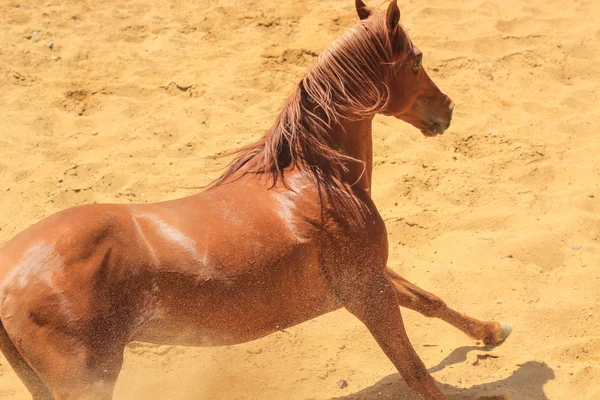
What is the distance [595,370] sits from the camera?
3.82 meters

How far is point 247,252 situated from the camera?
3.18 metres

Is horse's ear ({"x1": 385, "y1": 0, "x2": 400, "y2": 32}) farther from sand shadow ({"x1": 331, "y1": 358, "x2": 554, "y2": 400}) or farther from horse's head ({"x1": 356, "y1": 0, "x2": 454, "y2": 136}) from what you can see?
sand shadow ({"x1": 331, "y1": 358, "x2": 554, "y2": 400})

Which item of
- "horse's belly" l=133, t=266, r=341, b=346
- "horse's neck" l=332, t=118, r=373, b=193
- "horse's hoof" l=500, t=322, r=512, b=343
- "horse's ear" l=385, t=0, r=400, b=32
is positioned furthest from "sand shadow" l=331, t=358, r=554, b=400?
"horse's ear" l=385, t=0, r=400, b=32

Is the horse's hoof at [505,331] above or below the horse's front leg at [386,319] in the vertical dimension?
below

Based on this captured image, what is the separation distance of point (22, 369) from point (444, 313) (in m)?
2.11

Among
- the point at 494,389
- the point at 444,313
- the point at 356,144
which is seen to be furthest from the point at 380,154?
the point at 494,389

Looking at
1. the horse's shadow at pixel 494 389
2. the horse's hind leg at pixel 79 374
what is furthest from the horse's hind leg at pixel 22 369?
the horse's shadow at pixel 494 389

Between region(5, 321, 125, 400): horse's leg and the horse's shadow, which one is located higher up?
region(5, 321, 125, 400): horse's leg

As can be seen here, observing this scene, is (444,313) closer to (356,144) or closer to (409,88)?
(356,144)

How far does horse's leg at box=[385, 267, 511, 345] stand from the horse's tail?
175 cm

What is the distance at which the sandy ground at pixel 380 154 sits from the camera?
4090 millimetres

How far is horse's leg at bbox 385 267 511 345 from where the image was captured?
4027mm

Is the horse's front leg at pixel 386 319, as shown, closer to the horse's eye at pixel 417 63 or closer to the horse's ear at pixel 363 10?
the horse's eye at pixel 417 63

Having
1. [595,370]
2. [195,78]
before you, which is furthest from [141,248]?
[195,78]
